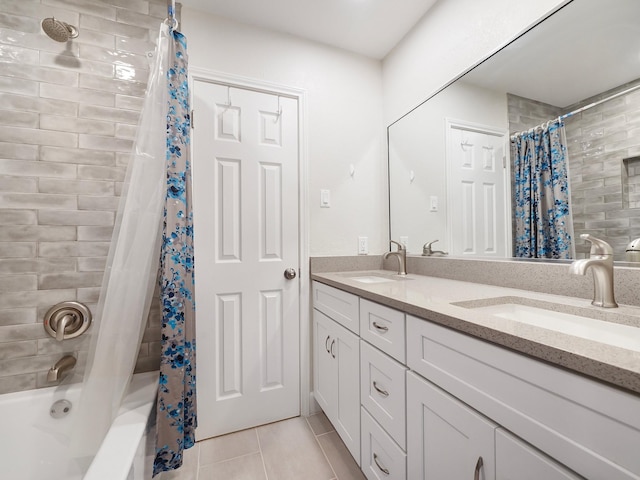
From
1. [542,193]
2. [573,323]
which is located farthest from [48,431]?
[542,193]

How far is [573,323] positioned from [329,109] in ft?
5.81

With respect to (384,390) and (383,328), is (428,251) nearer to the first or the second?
(383,328)

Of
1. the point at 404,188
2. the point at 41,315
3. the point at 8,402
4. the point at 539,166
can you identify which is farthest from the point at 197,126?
the point at 539,166

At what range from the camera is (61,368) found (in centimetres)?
129

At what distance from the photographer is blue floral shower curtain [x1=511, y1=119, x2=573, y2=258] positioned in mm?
1076

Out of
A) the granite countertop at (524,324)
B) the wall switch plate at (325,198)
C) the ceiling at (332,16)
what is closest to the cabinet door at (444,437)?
the granite countertop at (524,324)

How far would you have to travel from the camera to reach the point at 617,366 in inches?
17.1

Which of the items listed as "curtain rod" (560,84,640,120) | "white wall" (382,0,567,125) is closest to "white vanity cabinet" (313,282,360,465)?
"curtain rod" (560,84,640,120)

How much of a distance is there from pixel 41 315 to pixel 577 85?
254 cm

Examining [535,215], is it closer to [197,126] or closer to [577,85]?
[577,85]

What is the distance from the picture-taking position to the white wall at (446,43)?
121 cm

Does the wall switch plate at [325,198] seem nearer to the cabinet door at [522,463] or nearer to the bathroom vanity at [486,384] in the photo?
the bathroom vanity at [486,384]

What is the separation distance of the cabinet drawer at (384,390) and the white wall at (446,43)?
152 cm

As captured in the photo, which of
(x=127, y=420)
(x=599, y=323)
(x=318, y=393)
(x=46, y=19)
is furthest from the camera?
(x=318, y=393)
